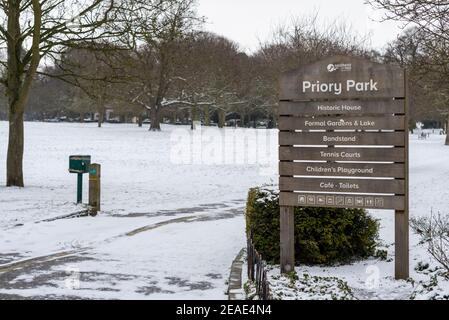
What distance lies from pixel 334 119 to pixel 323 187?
2.93 feet

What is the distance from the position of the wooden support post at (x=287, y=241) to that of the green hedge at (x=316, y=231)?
13.7 inches

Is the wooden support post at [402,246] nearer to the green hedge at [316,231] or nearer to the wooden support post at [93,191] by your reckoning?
the green hedge at [316,231]

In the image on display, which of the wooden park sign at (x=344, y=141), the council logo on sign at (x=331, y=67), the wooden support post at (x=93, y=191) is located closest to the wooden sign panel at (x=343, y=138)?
the wooden park sign at (x=344, y=141)

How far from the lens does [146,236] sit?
10.6 metres

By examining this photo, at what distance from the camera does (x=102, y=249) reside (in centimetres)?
941

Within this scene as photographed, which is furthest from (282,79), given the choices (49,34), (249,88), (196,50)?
(249,88)

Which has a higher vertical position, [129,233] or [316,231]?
[316,231]

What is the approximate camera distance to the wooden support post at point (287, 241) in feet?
25.0

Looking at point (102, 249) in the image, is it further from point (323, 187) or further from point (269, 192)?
point (323, 187)

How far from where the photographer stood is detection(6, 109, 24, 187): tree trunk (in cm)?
1764

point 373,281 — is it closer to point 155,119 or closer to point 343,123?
point 343,123

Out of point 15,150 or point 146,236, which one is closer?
point 146,236

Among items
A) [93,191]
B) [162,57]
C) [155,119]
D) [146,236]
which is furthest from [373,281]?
[155,119]

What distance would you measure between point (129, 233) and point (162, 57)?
36.3 metres
